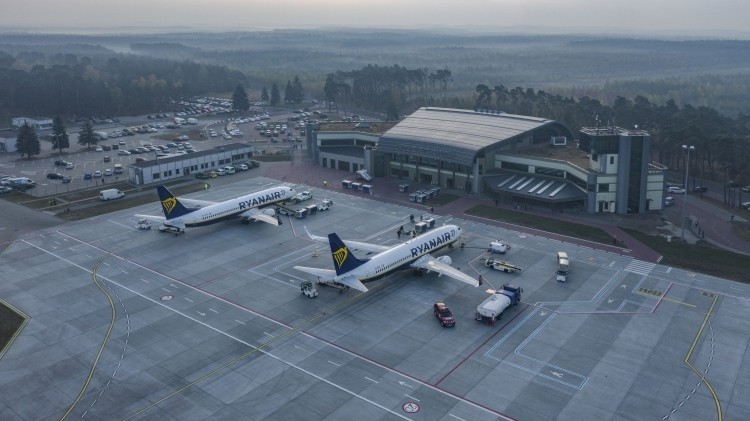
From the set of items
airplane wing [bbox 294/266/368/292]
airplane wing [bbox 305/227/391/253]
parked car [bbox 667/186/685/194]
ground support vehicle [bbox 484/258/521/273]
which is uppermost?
airplane wing [bbox 294/266/368/292]

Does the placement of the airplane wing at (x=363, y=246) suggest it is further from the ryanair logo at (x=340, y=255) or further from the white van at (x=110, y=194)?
the white van at (x=110, y=194)

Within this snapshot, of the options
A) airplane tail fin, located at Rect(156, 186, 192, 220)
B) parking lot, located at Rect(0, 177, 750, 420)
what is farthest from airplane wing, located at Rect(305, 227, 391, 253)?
airplane tail fin, located at Rect(156, 186, 192, 220)

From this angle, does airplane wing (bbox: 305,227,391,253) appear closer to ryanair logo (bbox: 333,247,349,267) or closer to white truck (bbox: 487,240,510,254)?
ryanair logo (bbox: 333,247,349,267)

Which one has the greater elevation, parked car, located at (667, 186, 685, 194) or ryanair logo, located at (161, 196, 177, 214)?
ryanair logo, located at (161, 196, 177, 214)

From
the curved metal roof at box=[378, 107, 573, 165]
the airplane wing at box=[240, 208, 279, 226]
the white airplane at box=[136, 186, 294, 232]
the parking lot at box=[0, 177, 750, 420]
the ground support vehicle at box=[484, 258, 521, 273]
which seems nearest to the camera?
the parking lot at box=[0, 177, 750, 420]

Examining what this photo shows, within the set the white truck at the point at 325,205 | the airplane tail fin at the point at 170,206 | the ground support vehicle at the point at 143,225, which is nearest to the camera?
the airplane tail fin at the point at 170,206

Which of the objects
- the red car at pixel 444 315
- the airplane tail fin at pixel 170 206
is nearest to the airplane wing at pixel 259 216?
the airplane tail fin at pixel 170 206

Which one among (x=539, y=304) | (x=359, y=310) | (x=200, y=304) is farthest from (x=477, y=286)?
(x=200, y=304)
